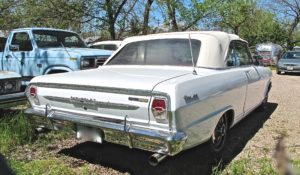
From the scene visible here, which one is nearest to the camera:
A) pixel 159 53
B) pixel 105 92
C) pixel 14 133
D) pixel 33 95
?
pixel 105 92

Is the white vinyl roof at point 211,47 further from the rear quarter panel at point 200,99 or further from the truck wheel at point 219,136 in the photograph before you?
the truck wheel at point 219,136

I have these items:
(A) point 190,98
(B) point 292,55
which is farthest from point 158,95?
(B) point 292,55

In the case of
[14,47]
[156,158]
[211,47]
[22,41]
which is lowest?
[156,158]

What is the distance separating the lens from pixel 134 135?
134 inches

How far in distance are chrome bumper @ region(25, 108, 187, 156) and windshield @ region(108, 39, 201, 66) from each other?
1385 mm

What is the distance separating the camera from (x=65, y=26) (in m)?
17.4

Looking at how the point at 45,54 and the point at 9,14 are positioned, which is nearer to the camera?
the point at 45,54

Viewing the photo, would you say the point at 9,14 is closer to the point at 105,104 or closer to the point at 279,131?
the point at 279,131

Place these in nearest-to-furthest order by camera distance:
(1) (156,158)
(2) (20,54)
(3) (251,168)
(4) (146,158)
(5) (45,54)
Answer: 1. (1) (156,158)
2. (3) (251,168)
3. (4) (146,158)
4. (5) (45,54)
5. (2) (20,54)

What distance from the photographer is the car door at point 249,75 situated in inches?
218

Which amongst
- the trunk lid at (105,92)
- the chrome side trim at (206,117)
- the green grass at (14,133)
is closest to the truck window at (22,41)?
the green grass at (14,133)

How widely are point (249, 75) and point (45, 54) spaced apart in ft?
15.8

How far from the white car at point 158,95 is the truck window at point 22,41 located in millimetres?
4030

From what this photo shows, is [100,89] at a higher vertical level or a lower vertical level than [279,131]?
higher
